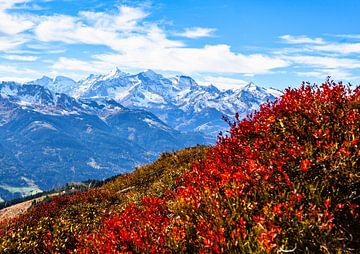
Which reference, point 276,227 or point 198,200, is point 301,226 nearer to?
point 276,227

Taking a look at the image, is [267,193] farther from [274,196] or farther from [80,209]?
[80,209]

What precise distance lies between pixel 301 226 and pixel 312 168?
154 cm

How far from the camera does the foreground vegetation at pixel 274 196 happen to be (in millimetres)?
6430

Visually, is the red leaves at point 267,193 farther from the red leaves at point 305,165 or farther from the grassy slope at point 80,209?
the grassy slope at point 80,209

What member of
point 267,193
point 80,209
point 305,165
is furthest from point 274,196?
point 80,209

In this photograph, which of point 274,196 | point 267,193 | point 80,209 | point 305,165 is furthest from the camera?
point 80,209

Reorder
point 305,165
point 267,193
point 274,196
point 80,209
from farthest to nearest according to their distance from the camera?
point 80,209
point 274,196
point 267,193
point 305,165

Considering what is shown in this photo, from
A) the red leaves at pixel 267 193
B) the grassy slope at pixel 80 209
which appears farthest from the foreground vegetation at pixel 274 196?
the grassy slope at pixel 80 209

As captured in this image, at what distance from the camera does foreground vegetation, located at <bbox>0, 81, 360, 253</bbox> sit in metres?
6.43

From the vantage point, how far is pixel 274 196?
7.67 m

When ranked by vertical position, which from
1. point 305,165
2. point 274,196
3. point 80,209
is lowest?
point 80,209

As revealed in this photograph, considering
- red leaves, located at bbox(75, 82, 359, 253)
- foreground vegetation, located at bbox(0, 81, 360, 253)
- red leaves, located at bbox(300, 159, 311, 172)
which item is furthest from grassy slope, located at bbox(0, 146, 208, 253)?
red leaves, located at bbox(300, 159, 311, 172)

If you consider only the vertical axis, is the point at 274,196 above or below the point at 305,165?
below

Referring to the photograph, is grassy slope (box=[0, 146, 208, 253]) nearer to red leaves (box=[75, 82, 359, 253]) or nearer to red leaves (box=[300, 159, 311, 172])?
red leaves (box=[75, 82, 359, 253])
